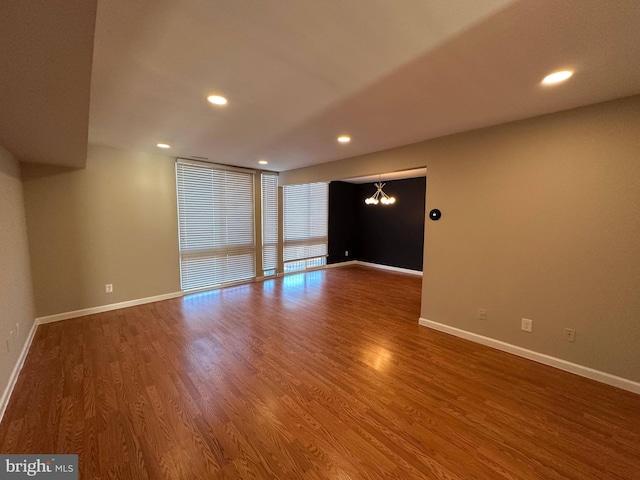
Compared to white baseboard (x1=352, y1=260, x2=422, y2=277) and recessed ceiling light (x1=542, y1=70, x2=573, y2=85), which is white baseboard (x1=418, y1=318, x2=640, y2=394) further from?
white baseboard (x1=352, y1=260, x2=422, y2=277)

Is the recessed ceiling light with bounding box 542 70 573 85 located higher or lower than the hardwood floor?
higher

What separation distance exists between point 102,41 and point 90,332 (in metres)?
3.32

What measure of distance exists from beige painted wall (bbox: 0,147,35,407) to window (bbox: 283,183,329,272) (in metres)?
4.19

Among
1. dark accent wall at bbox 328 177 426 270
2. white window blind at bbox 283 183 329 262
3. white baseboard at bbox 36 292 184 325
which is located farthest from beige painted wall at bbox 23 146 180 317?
dark accent wall at bbox 328 177 426 270

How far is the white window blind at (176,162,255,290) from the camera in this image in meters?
4.61

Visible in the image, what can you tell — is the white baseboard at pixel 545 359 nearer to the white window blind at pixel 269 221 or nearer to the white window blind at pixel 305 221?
the white window blind at pixel 269 221

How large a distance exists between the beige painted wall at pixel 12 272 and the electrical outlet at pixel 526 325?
15.2 ft

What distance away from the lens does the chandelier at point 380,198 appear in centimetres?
617

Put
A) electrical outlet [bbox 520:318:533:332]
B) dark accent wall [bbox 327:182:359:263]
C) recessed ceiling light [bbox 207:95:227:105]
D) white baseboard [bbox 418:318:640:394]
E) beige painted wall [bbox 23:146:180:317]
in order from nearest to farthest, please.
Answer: recessed ceiling light [bbox 207:95:227:105] < white baseboard [bbox 418:318:640:394] < electrical outlet [bbox 520:318:533:332] < beige painted wall [bbox 23:146:180:317] < dark accent wall [bbox 327:182:359:263]

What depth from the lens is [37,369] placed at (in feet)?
7.81

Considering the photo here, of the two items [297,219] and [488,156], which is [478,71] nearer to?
[488,156]

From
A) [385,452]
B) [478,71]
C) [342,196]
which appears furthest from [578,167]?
[342,196]

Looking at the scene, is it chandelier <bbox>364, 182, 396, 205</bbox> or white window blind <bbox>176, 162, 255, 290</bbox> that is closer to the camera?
white window blind <bbox>176, 162, 255, 290</bbox>

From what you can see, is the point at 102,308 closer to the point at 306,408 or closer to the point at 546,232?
the point at 306,408
